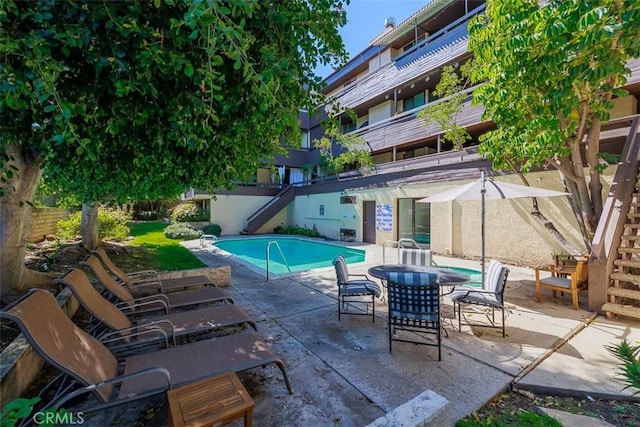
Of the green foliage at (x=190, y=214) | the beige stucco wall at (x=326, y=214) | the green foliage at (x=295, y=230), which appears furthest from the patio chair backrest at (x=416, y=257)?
the green foliage at (x=190, y=214)

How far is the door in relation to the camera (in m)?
14.6

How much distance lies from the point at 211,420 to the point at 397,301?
98.4 inches

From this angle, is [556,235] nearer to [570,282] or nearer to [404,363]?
[570,282]

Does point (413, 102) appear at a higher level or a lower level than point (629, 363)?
higher

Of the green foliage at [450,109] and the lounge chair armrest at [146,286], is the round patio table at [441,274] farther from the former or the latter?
the green foliage at [450,109]

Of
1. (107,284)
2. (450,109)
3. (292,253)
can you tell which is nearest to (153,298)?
(107,284)

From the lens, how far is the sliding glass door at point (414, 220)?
1211cm

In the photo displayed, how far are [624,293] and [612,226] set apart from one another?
1.34 metres

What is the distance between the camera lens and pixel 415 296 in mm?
3590

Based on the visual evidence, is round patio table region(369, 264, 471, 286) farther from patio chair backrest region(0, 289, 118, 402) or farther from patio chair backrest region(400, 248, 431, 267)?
patio chair backrest region(0, 289, 118, 402)

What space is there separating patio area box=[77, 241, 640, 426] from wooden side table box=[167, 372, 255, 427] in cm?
51

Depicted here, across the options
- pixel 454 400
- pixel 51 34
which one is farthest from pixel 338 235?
pixel 51 34

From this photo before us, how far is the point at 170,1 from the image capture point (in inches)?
80.4

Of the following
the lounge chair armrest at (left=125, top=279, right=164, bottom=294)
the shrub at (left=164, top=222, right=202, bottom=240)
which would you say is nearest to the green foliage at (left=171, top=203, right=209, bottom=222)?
the shrub at (left=164, top=222, right=202, bottom=240)
